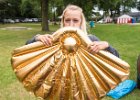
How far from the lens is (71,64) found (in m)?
2.89

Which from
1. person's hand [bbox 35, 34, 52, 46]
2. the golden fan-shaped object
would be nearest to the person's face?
the golden fan-shaped object

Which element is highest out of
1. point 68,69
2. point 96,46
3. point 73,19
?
point 73,19

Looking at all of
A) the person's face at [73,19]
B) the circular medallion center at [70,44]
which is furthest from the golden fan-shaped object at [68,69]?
the person's face at [73,19]

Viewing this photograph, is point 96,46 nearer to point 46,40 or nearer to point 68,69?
point 68,69

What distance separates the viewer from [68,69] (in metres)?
A: 2.88

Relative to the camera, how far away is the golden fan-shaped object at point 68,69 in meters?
2.85

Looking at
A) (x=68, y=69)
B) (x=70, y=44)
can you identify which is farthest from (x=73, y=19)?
(x=68, y=69)

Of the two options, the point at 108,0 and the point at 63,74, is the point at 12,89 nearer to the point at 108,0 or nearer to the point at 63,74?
the point at 63,74

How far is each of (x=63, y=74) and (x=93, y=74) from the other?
244 millimetres

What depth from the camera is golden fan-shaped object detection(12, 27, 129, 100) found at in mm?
2850

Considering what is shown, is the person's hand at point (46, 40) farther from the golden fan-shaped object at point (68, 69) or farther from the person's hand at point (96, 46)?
the person's hand at point (96, 46)

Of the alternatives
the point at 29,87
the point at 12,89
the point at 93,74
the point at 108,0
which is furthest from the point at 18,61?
the point at 108,0

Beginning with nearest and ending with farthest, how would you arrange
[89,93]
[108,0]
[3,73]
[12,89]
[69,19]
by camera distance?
1. [89,93]
2. [69,19]
3. [12,89]
4. [3,73]
5. [108,0]

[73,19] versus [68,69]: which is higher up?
[73,19]
